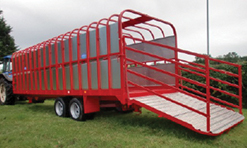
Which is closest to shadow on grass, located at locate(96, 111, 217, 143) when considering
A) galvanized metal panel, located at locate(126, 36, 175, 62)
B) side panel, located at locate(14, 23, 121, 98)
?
side panel, located at locate(14, 23, 121, 98)

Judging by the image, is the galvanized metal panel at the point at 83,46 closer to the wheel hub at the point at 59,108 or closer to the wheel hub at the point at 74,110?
the wheel hub at the point at 74,110

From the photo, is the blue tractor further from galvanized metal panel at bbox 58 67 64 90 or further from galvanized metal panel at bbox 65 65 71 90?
galvanized metal panel at bbox 65 65 71 90

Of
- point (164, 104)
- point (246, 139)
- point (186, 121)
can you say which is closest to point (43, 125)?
point (164, 104)

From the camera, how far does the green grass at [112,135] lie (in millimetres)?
4312

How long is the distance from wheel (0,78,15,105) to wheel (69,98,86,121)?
5.47m

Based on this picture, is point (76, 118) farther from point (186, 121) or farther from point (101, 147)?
point (186, 121)

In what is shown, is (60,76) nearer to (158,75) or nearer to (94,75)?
(94,75)

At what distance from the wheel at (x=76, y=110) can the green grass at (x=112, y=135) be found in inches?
12.8

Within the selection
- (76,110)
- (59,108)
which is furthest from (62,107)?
(76,110)

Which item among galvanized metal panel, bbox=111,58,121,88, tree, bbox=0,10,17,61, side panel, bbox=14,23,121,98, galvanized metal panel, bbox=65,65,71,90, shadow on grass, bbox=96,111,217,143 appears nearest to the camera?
shadow on grass, bbox=96,111,217,143

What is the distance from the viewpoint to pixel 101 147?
165 inches

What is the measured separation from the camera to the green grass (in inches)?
170

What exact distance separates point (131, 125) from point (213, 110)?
2255 millimetres

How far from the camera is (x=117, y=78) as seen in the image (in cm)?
538
